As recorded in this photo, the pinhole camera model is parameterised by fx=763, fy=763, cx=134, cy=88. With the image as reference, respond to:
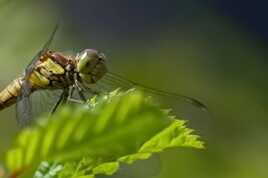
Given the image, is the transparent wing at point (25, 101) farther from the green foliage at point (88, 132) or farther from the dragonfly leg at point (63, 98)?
the green foliage at point (88, 132)

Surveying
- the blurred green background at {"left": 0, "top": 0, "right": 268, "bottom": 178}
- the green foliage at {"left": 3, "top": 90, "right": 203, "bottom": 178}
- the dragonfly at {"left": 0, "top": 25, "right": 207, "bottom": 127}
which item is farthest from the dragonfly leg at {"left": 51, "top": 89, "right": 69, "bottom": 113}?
the green foliage at {"left": 3, "top": 90, "right": 203, "bottom": 178}

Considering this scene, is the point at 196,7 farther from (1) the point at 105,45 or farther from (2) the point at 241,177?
(2) the point at 241,177

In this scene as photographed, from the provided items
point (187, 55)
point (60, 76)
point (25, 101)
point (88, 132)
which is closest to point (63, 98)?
point (25, 101)

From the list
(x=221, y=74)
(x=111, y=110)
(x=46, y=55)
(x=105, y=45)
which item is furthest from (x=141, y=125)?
(x=105, y=45)

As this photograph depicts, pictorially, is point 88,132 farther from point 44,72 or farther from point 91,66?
point 44,72

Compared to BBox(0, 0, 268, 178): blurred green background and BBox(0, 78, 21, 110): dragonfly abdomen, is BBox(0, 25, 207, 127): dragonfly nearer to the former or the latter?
BBox(0, 78, 21, 110): dragonfly abdomen

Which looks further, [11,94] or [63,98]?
[11,94]

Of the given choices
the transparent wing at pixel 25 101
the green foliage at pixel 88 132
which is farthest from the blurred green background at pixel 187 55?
the green foliage at pixel 88 132
